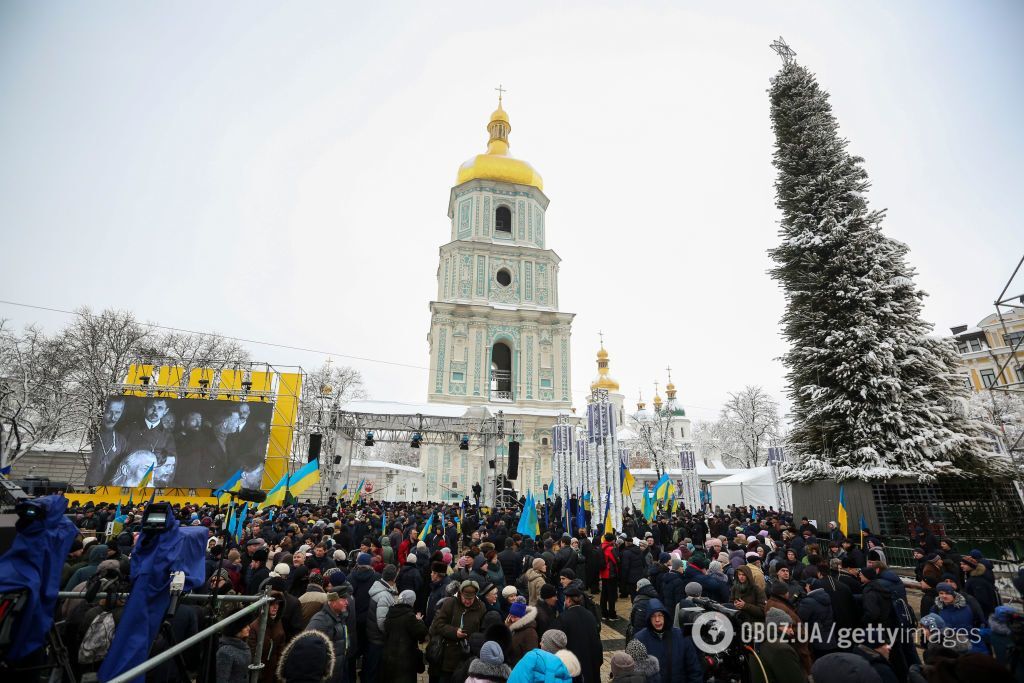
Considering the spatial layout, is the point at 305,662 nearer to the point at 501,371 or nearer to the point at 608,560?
the point at 608,560

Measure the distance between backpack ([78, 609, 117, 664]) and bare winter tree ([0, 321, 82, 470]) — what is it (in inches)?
1282

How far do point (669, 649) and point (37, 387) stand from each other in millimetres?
38170

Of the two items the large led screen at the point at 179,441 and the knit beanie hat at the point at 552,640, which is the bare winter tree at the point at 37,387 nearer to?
the large led screen at the point at 179,441

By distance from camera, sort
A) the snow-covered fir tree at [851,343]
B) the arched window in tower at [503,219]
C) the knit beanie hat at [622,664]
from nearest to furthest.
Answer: the knit beanie hat at [622,664]
the snow-covered fir tree at [851,343]
the arched window in tower at [503,219]

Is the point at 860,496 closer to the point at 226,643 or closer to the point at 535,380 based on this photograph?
the point at 226,643

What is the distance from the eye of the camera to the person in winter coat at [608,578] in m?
10.1

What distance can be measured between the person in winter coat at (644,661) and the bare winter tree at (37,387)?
3594 centimetres

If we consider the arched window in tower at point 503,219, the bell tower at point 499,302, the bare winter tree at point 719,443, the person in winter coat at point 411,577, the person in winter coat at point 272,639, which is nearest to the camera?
the person in winter coat at point 272,639

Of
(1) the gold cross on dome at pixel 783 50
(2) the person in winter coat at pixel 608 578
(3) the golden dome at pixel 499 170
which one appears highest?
(3) the golden dome at pixel 499 170

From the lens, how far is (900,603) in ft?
18.4

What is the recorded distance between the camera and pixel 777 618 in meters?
4.48

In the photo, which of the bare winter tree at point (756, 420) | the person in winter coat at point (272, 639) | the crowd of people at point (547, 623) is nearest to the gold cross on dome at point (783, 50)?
the crowd of people at point (547, 623)

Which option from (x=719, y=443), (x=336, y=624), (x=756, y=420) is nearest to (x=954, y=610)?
(x=336, y=624)

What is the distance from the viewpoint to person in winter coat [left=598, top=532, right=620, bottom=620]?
10.1 m
